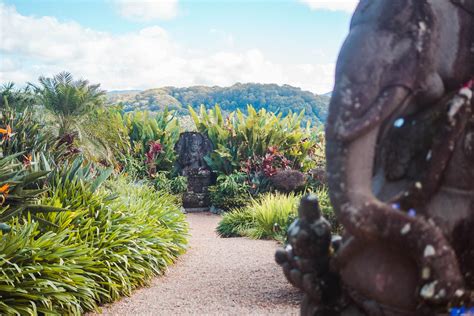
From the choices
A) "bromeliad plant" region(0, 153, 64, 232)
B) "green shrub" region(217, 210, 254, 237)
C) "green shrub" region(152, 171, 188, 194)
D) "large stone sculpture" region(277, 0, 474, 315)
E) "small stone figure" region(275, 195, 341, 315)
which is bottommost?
"green shrub" region(217, 210, 254, 237)

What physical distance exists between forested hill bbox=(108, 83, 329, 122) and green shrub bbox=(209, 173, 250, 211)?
49595 mm

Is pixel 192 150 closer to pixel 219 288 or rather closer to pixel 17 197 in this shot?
pixel 219 288

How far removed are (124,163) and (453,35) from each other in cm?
1276

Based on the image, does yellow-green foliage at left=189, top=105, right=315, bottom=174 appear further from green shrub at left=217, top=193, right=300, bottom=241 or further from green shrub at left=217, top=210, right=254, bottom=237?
green shrub at left=217, top=193, right=300, bottom=241

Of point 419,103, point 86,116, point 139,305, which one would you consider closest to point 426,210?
point 419,103

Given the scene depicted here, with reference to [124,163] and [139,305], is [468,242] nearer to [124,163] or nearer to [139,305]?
[139,305]

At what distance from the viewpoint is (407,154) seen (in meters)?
1.86

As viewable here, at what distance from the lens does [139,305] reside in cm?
558

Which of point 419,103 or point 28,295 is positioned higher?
point 419,103

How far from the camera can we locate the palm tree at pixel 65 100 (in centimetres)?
1251

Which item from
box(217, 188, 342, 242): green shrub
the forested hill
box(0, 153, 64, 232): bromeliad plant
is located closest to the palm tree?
box(217, 188, 342, 242): green shrub

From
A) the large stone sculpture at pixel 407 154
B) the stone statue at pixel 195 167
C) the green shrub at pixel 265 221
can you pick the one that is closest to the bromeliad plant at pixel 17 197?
the large stone sculpture at pixel 407 154

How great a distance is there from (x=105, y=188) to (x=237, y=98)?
214 feet

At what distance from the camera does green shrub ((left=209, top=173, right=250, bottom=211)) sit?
44.2ft
